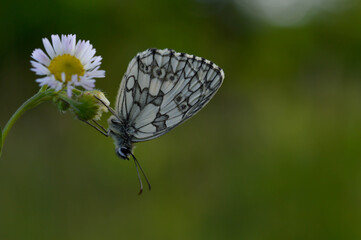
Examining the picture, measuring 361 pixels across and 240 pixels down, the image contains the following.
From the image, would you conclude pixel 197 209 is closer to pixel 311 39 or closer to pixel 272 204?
pixel 272 204

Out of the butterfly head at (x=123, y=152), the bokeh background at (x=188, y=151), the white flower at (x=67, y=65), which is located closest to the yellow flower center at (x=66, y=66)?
the white flower at (x=67, y=65)

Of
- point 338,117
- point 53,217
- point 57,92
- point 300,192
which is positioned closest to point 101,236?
point 53,217

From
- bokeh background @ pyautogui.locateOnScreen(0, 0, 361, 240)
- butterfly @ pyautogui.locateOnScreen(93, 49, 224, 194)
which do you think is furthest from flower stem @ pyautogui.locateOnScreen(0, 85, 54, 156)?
bokeh background @ pyautogui.locateOnScreen(0, 0, 361, 240)

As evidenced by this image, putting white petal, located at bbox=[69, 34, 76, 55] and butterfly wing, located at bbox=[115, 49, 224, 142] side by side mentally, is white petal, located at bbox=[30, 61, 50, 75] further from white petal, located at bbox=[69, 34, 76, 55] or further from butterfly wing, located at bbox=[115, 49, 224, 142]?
butterfly wing, located at bbox=[115, 49, 224, 142]

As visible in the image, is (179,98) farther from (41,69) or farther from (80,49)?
(41,69)

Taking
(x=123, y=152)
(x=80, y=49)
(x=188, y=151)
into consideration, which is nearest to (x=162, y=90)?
(x=123, y=152)

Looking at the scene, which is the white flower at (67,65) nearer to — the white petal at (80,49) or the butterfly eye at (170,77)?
the white petal at (80,49)
